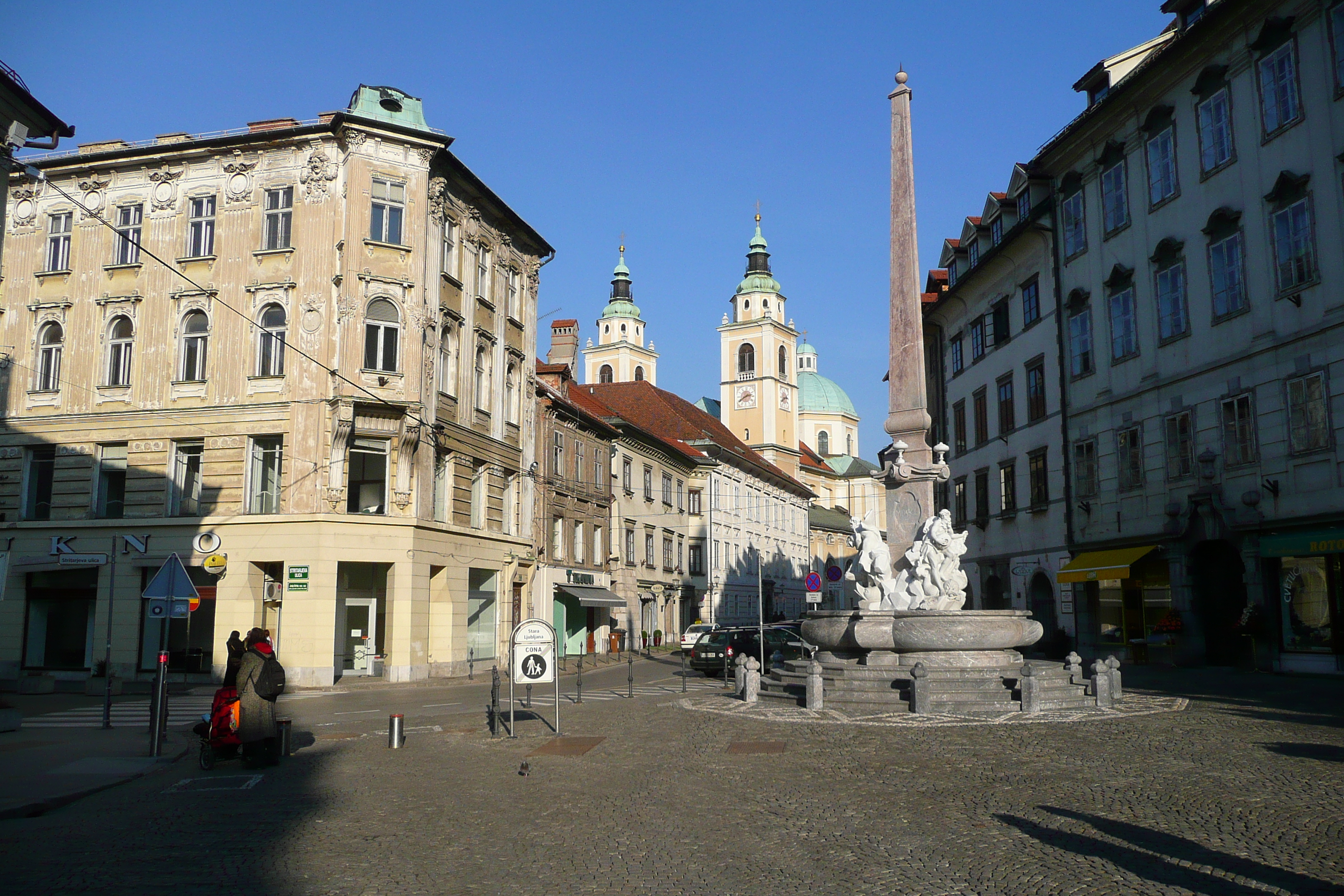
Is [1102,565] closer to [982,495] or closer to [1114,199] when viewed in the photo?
[1114,199]

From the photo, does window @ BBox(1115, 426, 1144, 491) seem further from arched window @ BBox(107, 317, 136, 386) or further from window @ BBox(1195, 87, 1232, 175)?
arched window @ BBox(107, 317, 136, 386)

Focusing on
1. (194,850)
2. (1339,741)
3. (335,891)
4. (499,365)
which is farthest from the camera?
(499,365)

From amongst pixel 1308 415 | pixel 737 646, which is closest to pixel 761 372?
pixel 737 646

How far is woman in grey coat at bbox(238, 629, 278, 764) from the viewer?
1266cm

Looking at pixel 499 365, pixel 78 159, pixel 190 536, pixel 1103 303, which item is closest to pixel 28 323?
pixel 78 159

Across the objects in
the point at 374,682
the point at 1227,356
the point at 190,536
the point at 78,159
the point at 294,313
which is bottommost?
the point at 374,682

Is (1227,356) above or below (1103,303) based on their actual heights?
below

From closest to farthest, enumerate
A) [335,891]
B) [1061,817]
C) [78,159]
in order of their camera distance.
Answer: [335,891] < [1061,817] < [78,159]

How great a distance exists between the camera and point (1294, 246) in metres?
23.9

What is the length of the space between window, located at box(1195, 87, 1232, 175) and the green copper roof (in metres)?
107

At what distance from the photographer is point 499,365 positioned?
3484 centimetres

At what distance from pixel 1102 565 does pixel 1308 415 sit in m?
9.08

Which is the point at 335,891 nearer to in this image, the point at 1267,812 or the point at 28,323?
the point at 1267,812

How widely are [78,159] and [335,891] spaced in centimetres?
3099
